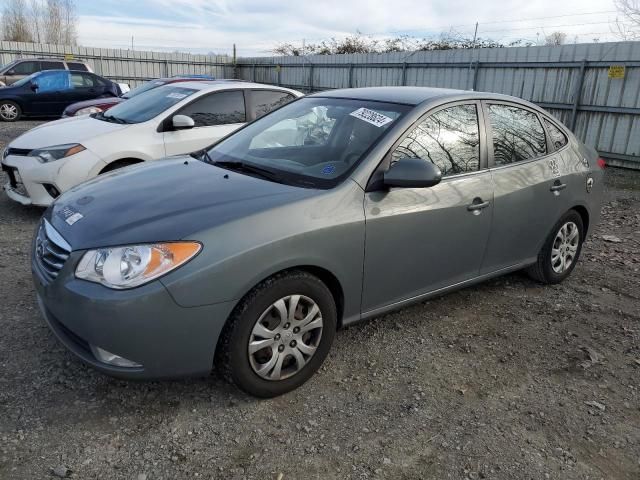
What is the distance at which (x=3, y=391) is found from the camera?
2.75 meters

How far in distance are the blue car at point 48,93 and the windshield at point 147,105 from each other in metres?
9.90

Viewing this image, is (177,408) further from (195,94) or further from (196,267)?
(195,94)

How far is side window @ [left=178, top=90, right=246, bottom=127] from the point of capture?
630 cm

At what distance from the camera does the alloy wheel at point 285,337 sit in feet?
8.74

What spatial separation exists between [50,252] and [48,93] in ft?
48.0

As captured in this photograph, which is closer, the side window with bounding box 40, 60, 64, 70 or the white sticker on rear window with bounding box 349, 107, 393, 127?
the white sticker on rear window with bounding box 349, 107, 393, 127

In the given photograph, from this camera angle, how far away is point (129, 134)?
5828 mm

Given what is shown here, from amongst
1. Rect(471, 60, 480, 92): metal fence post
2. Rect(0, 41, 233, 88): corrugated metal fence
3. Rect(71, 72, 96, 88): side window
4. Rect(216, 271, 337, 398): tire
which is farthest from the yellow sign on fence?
Rect(0, 41, 233, 88): corrugated metal fence

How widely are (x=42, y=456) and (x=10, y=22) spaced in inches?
2307

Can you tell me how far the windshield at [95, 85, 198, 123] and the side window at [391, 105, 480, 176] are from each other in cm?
384

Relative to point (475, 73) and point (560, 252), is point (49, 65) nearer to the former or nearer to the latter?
point (475, 73)

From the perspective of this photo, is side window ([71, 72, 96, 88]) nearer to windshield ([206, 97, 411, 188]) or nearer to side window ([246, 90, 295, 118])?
side window ([246, 90, 295, 118])

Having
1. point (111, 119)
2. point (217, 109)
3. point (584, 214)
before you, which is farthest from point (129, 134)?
point (584, 214)

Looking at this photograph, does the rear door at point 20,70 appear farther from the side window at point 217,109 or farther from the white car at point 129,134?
the side window at point 217,109
